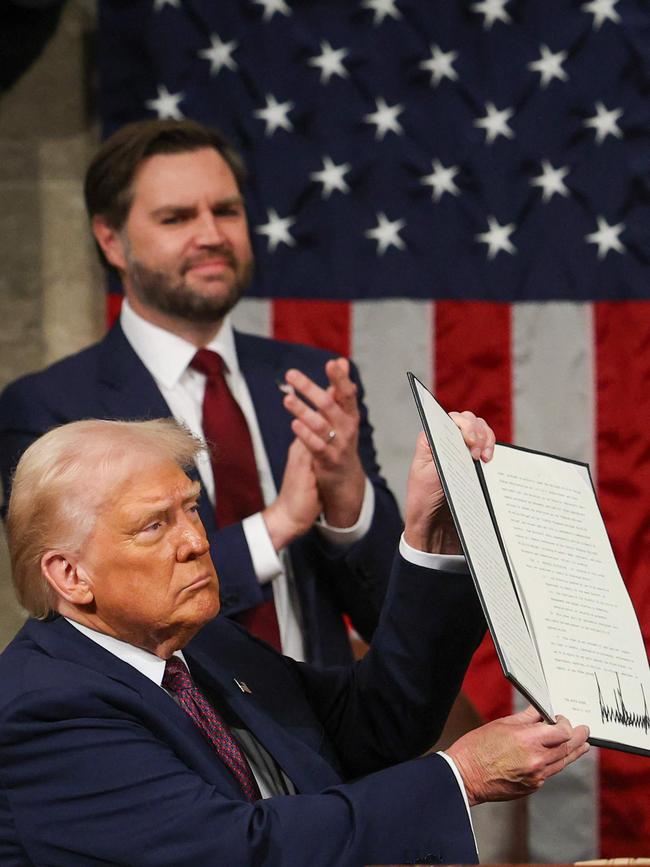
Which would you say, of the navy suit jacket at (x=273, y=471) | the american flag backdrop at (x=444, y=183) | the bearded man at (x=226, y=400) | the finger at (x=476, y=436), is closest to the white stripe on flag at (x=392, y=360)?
the american flag backdrop at (x=444, y=183)

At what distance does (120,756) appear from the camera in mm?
1689

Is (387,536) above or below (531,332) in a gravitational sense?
below

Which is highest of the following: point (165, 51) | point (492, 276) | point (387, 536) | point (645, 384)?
point (165, 51)

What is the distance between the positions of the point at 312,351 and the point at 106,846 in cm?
163

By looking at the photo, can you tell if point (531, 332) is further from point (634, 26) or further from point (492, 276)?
point (634, 26)

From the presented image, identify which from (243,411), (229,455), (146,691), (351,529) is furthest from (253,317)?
(146,691)

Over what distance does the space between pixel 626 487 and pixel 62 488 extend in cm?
225

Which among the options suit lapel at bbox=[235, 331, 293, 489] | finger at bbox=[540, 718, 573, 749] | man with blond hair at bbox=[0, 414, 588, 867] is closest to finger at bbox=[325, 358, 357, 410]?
suit lapel at bbox=[235, 331, 293, 489]

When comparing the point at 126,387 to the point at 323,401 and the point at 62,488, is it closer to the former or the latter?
the point at 323,401

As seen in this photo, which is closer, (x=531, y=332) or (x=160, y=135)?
(x=160, y=135)

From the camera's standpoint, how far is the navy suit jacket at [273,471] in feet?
8.75

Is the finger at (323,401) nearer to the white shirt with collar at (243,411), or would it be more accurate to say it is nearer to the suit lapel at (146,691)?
the white shirt with collar at (243,411)

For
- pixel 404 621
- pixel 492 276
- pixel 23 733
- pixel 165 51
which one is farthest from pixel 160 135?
pixel 23 733

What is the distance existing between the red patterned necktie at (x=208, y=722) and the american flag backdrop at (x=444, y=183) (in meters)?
1.93
